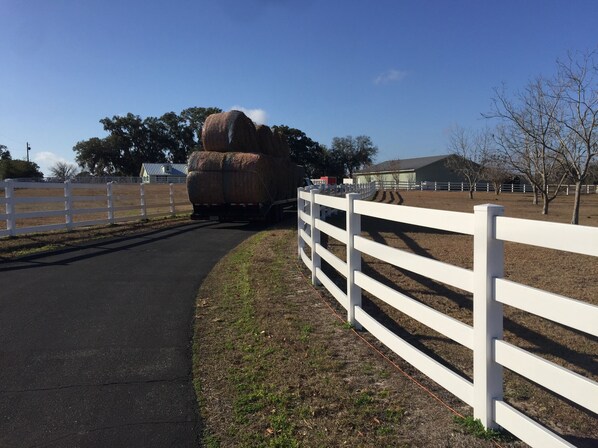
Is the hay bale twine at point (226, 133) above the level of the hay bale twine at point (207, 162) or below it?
above

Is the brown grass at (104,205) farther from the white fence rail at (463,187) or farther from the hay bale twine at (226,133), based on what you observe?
the white fence rail at (463,187)

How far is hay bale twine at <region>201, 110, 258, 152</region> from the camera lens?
16.1 m

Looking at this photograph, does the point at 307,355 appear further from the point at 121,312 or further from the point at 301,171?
the point at 301,171

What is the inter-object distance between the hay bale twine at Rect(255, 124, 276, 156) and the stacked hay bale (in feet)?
3.89

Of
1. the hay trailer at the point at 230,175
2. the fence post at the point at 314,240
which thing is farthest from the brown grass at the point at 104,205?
the fence post at the point at 314,240

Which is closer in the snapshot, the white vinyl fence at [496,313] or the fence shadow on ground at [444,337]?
the white vinyl fence at [496,313]

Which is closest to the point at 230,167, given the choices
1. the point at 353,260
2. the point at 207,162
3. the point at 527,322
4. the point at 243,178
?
the point at 243,178

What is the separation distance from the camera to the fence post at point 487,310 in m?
2.80

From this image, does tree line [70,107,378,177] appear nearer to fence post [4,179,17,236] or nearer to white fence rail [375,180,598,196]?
white fence rail [375,180,598,196]

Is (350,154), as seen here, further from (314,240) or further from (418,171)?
(314,240)

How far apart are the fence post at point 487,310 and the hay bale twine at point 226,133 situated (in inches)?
548

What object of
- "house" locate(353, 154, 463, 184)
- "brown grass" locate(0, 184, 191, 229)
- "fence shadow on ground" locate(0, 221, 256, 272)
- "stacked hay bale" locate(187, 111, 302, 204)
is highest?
"house" locate(353, 154, 463, 184)

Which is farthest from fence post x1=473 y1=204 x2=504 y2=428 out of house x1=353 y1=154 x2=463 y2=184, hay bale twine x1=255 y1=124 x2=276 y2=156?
house x1=353 y1=154 x2=463 y2=184

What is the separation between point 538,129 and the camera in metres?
17.8
